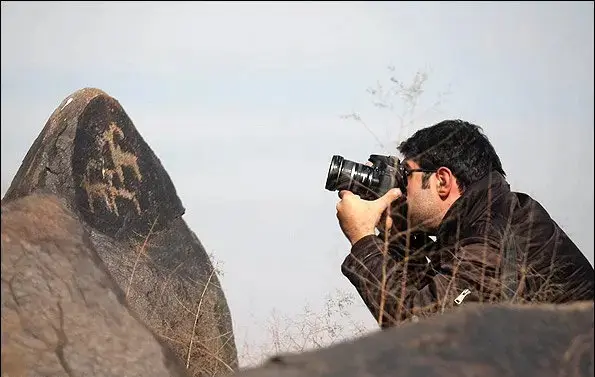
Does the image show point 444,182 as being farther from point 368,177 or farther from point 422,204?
point 368,177

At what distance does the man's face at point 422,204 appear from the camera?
3781 mm

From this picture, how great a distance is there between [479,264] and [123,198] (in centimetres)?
367

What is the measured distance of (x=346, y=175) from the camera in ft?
12.9

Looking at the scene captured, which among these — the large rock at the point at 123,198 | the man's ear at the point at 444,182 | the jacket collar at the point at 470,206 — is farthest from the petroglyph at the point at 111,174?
the jacket collar at the point at 470,206

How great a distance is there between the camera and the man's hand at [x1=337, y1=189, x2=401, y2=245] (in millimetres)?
3645

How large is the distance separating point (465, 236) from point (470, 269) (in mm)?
232

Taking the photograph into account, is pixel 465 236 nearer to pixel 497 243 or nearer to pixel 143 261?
pixel 497 243

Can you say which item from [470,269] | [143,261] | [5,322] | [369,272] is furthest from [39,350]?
[143,261]

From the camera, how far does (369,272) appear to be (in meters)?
3.43

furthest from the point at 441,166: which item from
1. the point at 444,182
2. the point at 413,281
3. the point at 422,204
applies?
the point at 413,281

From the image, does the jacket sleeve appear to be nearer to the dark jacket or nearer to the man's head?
the dark jacket

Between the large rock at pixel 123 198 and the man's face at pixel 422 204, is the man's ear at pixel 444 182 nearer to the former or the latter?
the man's face at pixel 422 204

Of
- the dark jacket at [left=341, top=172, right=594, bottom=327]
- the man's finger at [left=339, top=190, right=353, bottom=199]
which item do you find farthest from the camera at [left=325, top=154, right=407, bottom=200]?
the dark jacket at [left=341, top=172, right=594, bottom=327]

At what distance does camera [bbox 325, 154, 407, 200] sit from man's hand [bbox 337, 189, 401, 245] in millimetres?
130
